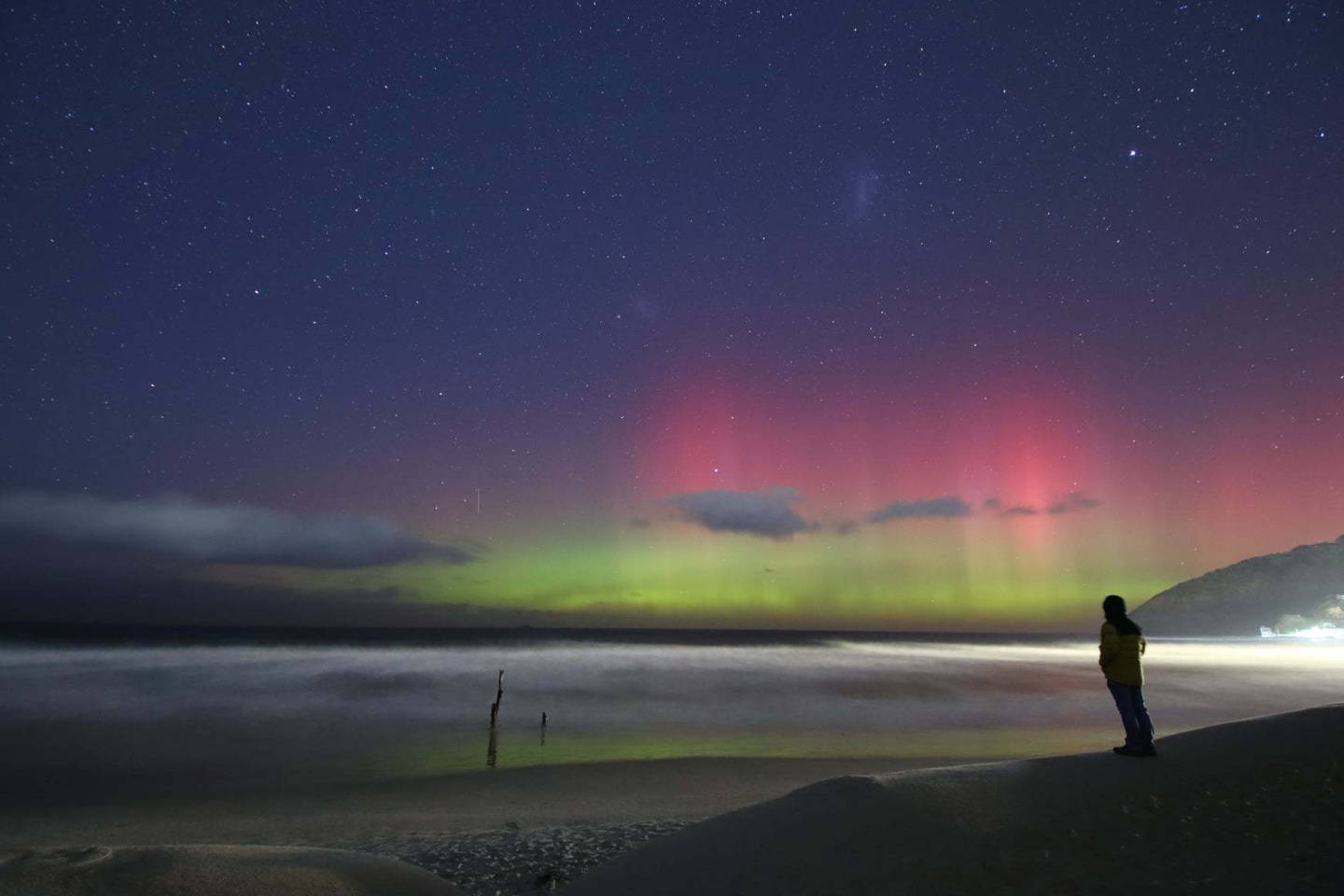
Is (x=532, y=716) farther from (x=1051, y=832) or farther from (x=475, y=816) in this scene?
(x=1051, y=832)

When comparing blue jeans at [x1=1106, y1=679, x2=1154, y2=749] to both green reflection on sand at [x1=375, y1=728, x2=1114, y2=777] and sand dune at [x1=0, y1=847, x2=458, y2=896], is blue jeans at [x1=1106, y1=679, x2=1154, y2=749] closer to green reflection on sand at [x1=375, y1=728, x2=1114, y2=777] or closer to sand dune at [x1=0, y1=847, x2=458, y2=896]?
sand dune at [x1=0, y1=847, x2=458, y2=896]

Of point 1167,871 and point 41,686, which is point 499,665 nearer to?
point 41,686

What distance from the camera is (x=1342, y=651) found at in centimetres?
7188

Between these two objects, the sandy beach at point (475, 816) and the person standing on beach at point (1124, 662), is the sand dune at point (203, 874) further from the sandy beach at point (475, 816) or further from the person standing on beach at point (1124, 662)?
the person standing on beach at point (1124, 662)

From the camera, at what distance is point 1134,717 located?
750 cm

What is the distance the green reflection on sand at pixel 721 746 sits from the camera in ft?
59.1

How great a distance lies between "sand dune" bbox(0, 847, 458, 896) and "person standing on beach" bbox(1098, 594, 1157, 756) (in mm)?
7933

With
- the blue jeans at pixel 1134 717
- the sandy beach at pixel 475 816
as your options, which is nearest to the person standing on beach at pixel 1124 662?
the blue jeans at pixel 1134 717

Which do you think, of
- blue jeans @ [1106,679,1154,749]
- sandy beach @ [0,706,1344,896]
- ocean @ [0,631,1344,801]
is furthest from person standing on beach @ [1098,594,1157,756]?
ocean @ [0,631,1344,801]

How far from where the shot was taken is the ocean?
18.5 meters

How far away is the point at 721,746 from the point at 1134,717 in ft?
48.4

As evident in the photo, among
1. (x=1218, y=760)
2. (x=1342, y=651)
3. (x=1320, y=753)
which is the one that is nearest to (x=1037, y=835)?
(x=1218, y=760)

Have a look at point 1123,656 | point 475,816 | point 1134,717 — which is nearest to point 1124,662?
point 1123,656

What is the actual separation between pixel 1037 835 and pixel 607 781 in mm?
11297
